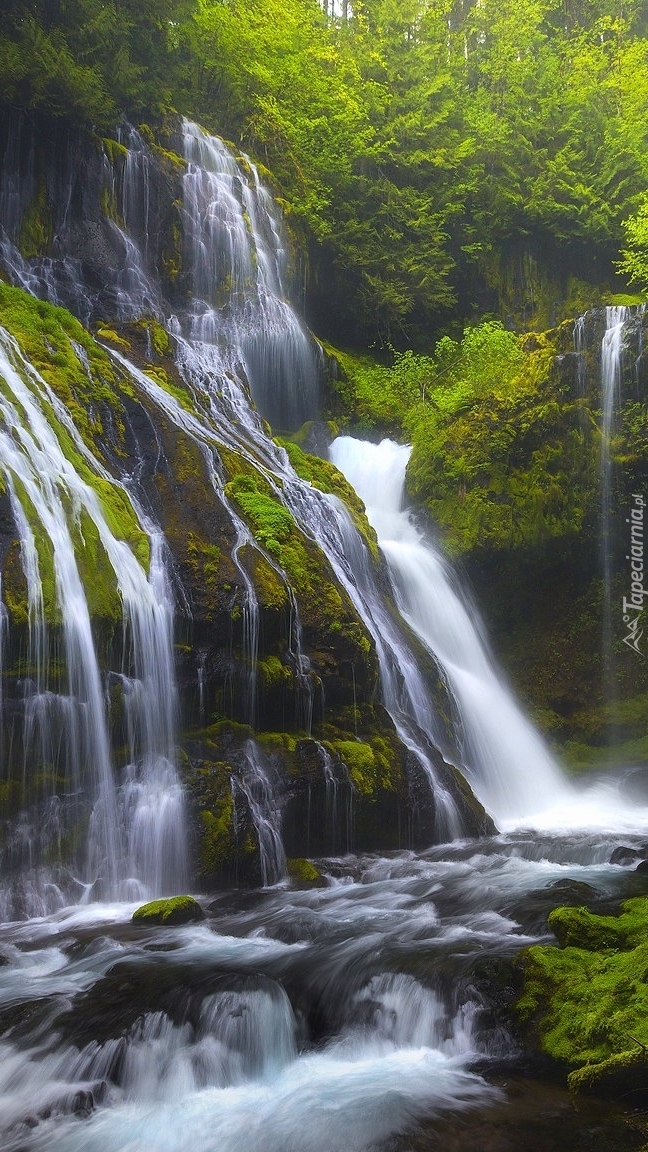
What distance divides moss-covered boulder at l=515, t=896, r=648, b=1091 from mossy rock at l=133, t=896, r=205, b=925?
3049 mm

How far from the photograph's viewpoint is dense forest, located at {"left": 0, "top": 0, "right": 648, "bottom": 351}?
21.1 meters

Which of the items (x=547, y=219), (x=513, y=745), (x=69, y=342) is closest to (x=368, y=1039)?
(x=513, y=745)

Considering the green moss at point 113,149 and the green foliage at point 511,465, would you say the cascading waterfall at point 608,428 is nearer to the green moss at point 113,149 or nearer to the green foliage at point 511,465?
the green foliage at point 511,465

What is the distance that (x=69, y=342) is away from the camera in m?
11.8

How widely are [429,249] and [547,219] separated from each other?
11.9 feet

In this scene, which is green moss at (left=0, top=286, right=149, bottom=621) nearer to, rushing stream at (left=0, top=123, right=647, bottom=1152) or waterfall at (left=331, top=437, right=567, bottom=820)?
rushing stream at (left=0, top=123, right=647, bottom=1152)

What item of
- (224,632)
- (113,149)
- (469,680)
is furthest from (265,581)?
(113,149)

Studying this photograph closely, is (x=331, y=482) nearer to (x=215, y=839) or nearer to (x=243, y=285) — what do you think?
(x=243, y=285)

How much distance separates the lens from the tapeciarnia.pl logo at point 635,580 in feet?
50.1

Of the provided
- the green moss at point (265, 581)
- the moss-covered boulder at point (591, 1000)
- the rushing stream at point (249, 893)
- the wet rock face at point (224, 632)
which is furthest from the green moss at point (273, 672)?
the moss-covered boulder at point (591, 1000)

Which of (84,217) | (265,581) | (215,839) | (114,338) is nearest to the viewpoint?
(215,839)

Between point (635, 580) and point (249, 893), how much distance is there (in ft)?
34.4

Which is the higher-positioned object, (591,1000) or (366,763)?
(366,763)

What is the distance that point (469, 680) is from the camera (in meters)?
13.6
